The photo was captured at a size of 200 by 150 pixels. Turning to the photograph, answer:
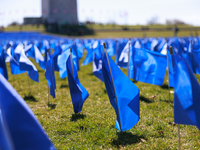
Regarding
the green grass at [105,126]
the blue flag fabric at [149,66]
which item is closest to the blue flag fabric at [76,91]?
the green grass at [105,126]

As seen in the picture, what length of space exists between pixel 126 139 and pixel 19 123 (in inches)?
94.2

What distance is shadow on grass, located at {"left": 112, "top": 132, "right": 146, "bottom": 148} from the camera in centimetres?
394

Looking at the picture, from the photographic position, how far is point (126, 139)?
4055mm

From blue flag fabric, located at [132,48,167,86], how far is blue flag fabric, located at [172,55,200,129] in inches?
116

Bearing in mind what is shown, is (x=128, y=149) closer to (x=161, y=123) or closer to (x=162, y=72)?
(x=161, y=123)

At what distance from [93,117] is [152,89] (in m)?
3.15

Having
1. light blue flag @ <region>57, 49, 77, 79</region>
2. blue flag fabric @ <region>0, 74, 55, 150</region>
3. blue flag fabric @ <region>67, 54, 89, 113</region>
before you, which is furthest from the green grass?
blue flag fabric @ <region>0, 74, 55, 150</region>

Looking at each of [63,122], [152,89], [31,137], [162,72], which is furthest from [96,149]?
[152,89]

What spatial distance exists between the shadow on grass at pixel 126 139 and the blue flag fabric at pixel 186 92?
1228mm

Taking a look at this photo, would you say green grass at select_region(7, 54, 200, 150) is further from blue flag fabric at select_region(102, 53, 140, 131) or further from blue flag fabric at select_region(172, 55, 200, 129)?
blue flag fabric at select_region(172, 55, 200, 129)

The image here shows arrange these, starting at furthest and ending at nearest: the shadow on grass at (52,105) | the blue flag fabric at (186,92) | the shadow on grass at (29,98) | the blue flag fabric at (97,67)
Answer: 1. the blue flag fabric at (97,67)
2. the shadow on grass at (29,98)
3. the shadow on grass at (52,105)
4. the blue flag fabric at (186,92)

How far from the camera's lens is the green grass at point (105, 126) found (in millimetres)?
3913

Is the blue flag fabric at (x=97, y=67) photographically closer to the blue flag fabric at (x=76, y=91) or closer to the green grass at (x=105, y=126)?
the green grass at (x=105, y=126)

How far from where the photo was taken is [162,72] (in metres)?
5.96
